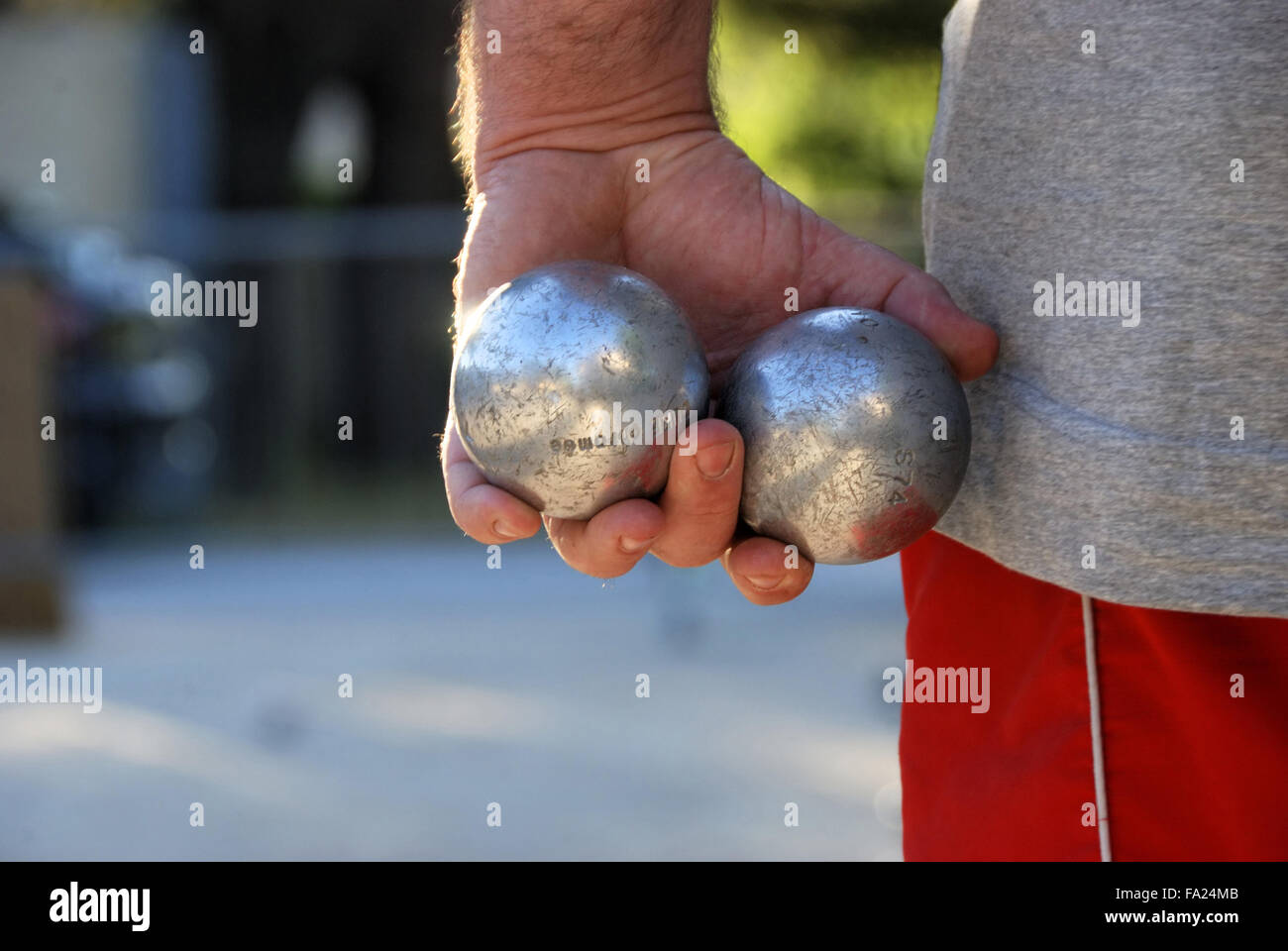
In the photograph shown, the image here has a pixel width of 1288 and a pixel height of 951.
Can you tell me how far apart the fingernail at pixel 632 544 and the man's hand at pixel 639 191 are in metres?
0.23

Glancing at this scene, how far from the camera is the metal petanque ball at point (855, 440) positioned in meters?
1.93

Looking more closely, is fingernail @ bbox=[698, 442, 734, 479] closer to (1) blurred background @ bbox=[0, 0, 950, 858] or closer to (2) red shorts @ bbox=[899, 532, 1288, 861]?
(2) red shorts @ bbox=[899, 532, 1288, 861]

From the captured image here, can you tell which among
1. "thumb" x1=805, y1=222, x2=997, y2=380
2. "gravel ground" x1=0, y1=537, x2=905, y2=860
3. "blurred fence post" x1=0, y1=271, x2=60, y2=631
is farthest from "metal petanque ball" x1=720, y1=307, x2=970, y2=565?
"blurred fence post" x1=0, y1=271, x2=60, y2=631

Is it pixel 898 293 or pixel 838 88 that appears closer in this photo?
pixel 898 293

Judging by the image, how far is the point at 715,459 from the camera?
1865mm

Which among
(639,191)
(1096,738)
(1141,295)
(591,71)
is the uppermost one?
(591,71)

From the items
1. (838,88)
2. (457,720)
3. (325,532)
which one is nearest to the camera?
(457,720)

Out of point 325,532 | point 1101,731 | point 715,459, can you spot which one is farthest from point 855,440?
point 325,532

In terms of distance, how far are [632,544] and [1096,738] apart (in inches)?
24.7

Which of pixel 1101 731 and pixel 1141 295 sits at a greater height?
pixel 1141 295

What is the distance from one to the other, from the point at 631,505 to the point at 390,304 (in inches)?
361

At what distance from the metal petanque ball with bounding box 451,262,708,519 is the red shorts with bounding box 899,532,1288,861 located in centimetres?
53

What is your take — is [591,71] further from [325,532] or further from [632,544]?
[325,532]
